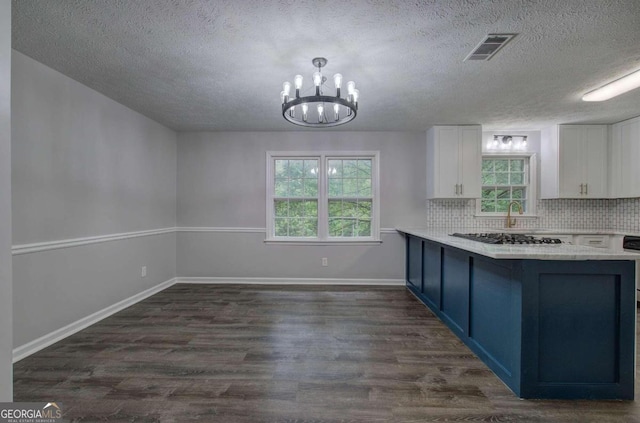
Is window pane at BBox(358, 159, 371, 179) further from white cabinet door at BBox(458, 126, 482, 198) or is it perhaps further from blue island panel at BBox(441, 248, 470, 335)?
blue island panel at BBox(441, 248, 470, 335)

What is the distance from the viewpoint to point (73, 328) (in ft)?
9.07

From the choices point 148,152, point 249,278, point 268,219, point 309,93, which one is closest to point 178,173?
point 148,152

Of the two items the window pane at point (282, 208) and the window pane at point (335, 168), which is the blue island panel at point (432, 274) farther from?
the window pane at point (282, 208)

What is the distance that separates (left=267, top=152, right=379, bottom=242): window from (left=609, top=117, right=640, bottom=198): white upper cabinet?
3286 millimetres

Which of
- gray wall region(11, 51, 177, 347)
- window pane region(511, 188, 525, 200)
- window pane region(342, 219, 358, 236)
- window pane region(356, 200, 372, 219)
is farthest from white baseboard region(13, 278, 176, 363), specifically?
window pane region(511, 188, 525, 200)

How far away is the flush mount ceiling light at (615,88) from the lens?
2.63 m

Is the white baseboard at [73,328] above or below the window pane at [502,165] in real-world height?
below

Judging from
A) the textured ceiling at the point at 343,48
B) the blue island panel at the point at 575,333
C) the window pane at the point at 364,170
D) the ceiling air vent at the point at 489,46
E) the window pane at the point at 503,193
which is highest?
the textured ceiling at the point at 343,48

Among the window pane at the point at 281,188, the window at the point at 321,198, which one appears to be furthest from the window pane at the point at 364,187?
the window pane at the point at 281,188

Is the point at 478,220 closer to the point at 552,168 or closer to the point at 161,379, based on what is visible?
the point at 552,168

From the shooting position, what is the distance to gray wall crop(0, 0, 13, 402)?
1.10 m

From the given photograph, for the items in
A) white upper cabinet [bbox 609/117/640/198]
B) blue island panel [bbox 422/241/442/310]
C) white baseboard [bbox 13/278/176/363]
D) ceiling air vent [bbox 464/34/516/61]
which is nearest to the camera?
ceiling air vent [bbox 464/34/516/61]

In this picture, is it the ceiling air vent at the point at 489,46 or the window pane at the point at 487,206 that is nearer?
the ceiling air vent at the point at 489,46

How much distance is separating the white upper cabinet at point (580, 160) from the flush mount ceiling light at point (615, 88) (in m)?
1.20
